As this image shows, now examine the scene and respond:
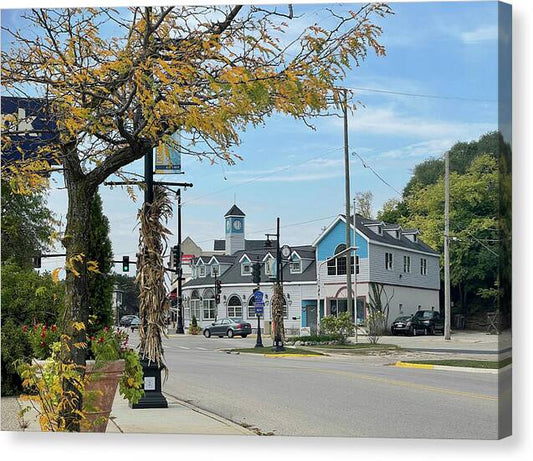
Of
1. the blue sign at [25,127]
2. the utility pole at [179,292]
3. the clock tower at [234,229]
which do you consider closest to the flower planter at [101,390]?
the utility pole at [179,292]

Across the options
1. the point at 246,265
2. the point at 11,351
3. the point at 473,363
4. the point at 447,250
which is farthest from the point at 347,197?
the point at 11,351

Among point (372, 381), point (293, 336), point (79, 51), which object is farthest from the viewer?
point (372, 381)

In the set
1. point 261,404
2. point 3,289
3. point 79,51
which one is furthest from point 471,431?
point 3,289

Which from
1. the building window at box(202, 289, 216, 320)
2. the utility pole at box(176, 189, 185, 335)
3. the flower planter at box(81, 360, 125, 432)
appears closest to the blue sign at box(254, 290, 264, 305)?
the building window at box(202, 289, 216, 320)

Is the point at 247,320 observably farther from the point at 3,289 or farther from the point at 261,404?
the point at 3,289

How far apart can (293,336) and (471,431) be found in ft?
14.7

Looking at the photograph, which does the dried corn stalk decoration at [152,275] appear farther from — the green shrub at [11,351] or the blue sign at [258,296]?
the green shrub at [11,351]

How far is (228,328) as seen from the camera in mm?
16516

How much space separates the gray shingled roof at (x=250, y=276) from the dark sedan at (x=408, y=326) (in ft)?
4.41

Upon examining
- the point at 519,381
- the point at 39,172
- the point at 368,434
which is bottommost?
the point at 368,434

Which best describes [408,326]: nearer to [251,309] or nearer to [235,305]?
[251,309]

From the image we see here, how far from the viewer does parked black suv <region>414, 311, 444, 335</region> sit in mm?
11641

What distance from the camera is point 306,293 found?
1348cm

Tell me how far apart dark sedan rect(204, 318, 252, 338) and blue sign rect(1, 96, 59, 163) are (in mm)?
3980
